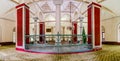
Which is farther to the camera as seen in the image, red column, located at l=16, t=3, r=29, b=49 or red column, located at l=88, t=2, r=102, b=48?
red column, located at l=16, t=3, r=29, b=49

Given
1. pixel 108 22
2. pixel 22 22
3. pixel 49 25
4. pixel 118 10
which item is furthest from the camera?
pixel 49 25

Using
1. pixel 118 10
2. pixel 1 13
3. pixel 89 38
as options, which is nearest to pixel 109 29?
pixel 118 10

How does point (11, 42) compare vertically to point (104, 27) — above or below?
below

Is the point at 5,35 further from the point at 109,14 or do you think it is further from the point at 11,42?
the point at 109,14

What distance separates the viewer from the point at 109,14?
14438mm

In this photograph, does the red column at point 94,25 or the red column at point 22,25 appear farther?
the red column at point 22,25

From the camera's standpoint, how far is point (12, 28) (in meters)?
15.7

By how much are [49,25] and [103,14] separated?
946cm

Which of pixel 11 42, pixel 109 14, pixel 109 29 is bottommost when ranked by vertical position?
pixel 11 42

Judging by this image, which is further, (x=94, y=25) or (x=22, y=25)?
(x=22, y=25)

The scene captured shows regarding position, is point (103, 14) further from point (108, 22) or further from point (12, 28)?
point (12, 28)

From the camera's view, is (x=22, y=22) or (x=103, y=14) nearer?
(x=22, y=22)

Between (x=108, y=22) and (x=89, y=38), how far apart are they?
20.6 feet

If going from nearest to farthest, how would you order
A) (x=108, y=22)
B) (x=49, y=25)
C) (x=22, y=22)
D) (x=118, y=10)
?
1. (x=22, y=22)
2. (x=118, y=10)
3. (x=108, y=22)
4. (x=49, y=25)
